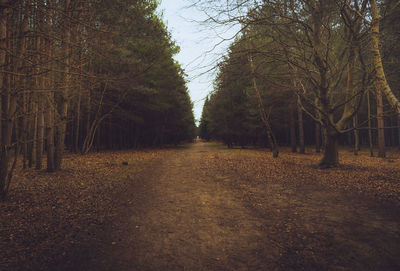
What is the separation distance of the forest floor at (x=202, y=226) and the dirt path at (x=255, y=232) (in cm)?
2

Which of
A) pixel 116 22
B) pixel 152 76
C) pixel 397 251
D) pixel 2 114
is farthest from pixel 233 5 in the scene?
pixel 152 76

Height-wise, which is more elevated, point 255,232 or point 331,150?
point 331,150

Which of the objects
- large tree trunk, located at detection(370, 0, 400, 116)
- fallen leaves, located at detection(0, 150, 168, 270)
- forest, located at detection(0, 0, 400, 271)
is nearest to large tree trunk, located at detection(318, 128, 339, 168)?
forest, located at detection(0, 0, 400, 271)

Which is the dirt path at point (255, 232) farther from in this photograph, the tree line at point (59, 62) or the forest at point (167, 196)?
the tree line at point (59, 62)

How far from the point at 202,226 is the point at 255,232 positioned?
99 centimetres


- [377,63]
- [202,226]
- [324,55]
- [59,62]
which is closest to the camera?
[59,62]

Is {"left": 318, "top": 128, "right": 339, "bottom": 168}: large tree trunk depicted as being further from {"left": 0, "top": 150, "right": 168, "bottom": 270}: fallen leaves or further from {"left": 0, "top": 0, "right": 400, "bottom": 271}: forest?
{"left": 0, "top": 150, "right": 168, "bottom": 270}: fallen leaves

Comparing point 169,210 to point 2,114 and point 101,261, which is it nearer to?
point 101,261

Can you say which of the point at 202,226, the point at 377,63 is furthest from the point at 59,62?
Answer: the point at 377,63

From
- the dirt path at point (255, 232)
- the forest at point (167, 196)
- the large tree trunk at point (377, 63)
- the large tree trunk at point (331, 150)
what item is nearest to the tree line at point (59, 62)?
the forest at point (167, 196)

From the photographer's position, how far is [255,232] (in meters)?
3.91

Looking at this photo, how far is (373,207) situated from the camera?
5.06 m

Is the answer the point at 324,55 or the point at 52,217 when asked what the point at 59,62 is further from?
the point at 324,55

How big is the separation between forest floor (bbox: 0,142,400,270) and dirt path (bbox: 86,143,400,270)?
0.05 ft
